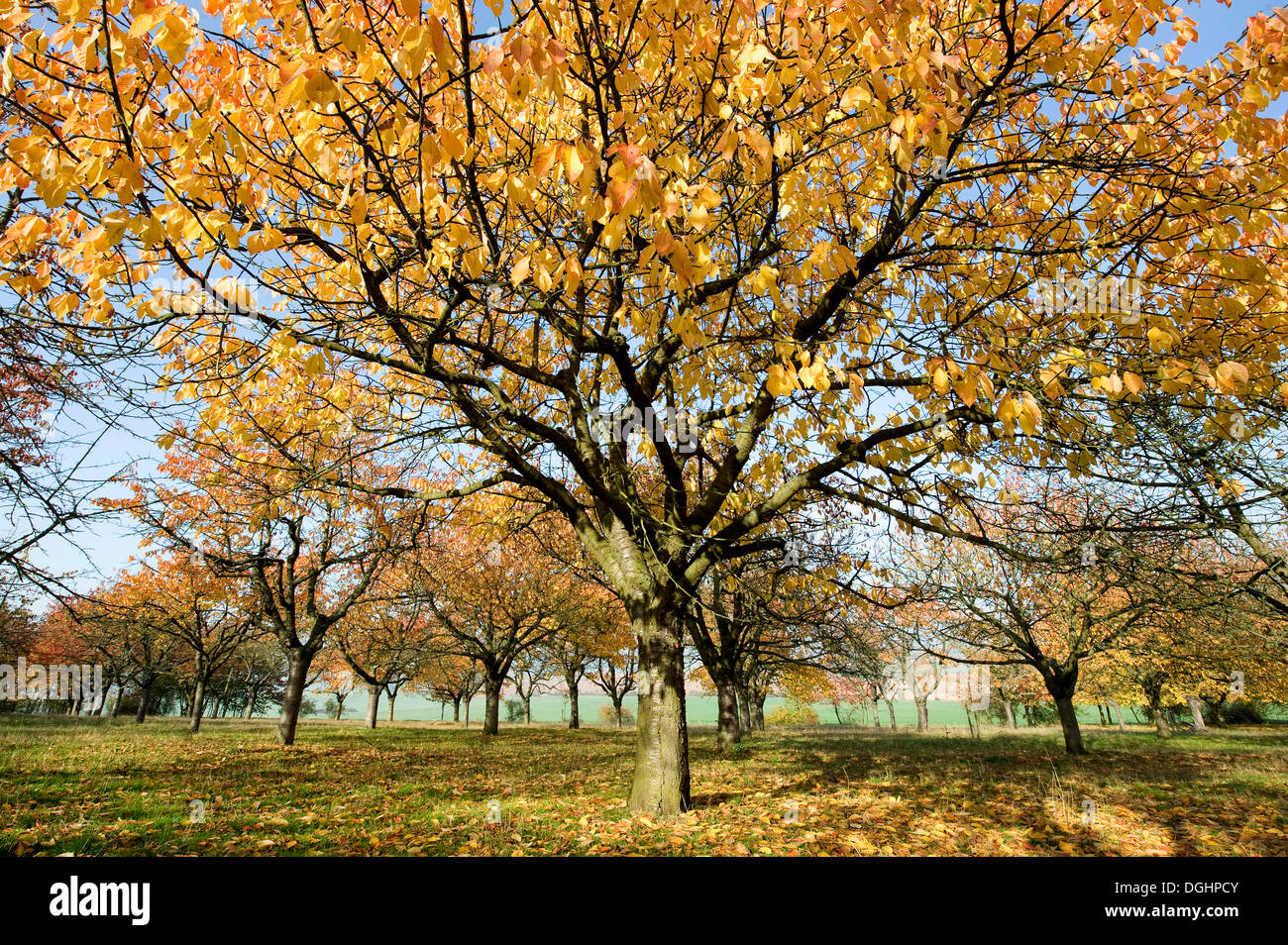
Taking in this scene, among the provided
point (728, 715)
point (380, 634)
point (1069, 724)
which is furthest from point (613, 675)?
point (1069, 724)

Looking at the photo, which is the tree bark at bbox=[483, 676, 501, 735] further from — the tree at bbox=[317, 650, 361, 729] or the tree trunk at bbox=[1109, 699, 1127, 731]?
the tree trunk at bbox=[1109, 699, 1127, 731]

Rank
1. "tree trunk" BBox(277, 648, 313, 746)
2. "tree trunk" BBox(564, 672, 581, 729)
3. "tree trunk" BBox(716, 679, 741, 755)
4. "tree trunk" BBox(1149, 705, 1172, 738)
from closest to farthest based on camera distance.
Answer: "tree trunk" BBox(277, 648, 313, 746) < "tree trunk" BBox(716, 679, 741, 755) < "tree trunk" BBox(1149, 705, 1172, 738) < "tree trunk" BBox(564, 672, 581, 729)

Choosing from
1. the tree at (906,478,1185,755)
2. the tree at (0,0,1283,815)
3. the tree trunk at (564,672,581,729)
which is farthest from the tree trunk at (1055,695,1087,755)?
the tree trunk at (564,672,581,729)

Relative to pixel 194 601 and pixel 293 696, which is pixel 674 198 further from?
pixel 194 601

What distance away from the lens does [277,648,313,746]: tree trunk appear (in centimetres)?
1391

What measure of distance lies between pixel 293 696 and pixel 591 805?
11.5m

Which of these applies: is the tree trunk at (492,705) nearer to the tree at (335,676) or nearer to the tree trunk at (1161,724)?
the tree at (335,676)

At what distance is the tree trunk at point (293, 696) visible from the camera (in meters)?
13.9

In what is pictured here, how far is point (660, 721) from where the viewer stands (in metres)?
6.12

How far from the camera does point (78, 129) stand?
3.12 m

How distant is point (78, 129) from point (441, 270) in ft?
6.86

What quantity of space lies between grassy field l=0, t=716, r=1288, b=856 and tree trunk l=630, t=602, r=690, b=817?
32 centimetres
